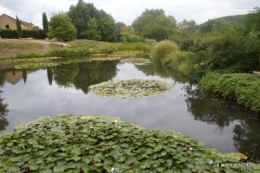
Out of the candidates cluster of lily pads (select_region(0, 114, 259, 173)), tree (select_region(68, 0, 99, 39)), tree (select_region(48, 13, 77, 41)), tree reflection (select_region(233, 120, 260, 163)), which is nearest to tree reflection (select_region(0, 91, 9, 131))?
cluster of lily pads (select_region(0, 114, 259, 173))

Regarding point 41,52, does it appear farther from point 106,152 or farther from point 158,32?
point 158,32

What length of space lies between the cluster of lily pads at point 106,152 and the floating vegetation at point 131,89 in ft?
12.3

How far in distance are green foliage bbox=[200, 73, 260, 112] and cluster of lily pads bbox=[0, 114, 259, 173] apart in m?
3.16

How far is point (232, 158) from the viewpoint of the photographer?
3.77m

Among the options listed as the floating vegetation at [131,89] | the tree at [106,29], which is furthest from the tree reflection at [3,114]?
the tree at [106,29]

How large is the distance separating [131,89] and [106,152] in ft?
18.7

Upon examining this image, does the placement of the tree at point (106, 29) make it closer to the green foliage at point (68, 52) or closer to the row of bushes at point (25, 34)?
the row of bushes at point (25, 34)

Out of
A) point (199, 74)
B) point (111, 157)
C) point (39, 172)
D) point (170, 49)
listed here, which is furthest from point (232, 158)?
point (170, 49)

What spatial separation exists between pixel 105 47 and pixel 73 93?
24.2 meters

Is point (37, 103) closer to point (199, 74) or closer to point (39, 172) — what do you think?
point (39, 172)

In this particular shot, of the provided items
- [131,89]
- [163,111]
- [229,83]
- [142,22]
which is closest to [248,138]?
[163,111]

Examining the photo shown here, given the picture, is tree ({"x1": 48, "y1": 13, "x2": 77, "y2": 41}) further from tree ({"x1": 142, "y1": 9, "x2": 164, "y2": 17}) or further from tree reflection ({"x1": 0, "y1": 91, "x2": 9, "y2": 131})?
tree ({"x1": 142, "y1": 9, "x2": 164, "y2": 17})

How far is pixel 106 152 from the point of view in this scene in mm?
3840

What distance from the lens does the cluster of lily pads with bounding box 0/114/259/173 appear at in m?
3.41
